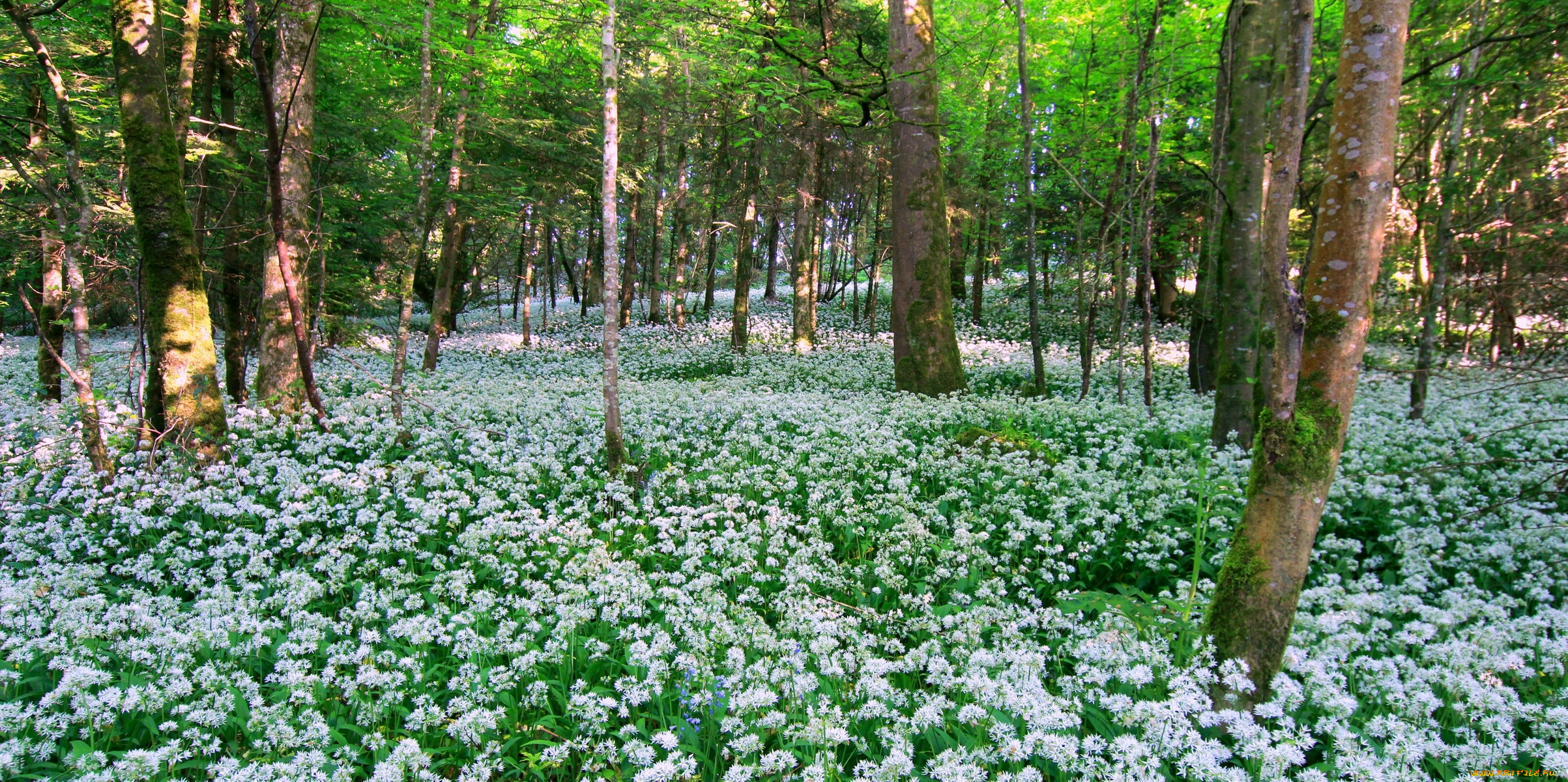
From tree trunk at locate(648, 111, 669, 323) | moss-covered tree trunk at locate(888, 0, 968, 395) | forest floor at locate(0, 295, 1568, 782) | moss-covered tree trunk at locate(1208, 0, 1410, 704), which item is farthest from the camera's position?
tree trunk at locate(648, 111, 669, 323)

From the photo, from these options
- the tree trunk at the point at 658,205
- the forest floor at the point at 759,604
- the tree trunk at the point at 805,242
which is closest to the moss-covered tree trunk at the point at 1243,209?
the forest floor at the point at 759,604

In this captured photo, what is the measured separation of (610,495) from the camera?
6430mm

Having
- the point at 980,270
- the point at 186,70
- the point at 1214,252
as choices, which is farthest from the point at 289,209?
the point at 980,270

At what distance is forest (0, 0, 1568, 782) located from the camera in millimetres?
3156

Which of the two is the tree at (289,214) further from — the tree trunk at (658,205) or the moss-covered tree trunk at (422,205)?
the tree trunk at (658,205)

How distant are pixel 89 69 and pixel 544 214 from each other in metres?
8.63

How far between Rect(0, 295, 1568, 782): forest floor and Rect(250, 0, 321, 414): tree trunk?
110cm

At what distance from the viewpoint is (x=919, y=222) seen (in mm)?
10133

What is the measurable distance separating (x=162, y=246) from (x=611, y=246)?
15.6 ft

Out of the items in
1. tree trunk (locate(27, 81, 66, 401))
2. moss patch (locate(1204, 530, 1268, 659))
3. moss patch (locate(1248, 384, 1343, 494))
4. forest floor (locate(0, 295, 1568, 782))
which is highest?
tree trunk (locate(27, 81, 66, 401))

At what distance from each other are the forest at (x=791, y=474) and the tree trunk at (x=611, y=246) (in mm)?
75

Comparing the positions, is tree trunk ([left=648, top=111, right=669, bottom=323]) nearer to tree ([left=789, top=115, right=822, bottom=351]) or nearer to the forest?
tree ([left=789, top=115, right=822, bottom=351])

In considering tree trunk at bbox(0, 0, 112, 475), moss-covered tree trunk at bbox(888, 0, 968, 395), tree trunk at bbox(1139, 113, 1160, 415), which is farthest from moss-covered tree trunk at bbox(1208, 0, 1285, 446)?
tree trunk at bbox(0, 0, 112, 475)

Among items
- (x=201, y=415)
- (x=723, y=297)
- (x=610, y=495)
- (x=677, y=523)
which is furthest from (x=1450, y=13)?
(x=723, y=297)
